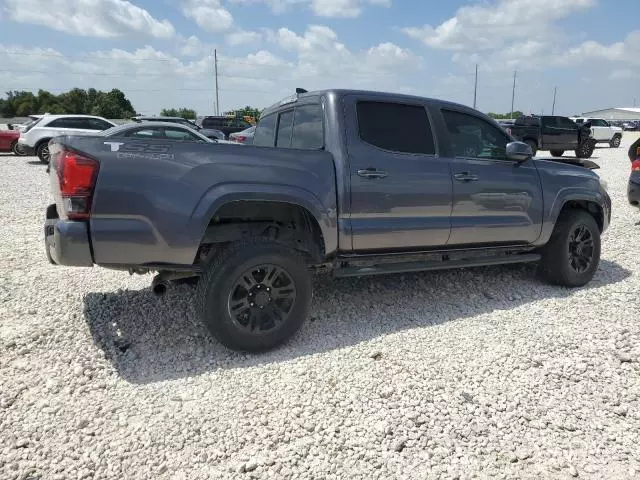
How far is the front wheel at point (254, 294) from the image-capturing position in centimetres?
345

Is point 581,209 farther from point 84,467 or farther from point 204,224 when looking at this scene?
point 84,467

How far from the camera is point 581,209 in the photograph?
5.34 m

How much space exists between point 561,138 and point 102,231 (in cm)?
2135

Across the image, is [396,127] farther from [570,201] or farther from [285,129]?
[570,201]

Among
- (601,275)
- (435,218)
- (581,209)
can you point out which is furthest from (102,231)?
(601,275)

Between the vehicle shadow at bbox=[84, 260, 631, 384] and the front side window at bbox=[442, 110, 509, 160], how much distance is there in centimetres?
140

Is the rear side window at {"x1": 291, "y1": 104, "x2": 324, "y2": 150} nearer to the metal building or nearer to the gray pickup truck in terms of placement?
the gray pickup truck

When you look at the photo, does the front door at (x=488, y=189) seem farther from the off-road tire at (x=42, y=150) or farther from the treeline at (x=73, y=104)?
the treeline at (x=73, y=104)

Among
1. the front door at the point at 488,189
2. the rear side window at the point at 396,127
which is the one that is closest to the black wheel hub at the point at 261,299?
the rear side window at the point at 396,127

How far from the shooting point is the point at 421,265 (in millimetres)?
4305

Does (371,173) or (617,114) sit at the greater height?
(617,114)

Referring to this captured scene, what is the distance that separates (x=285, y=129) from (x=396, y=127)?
43.1 inches

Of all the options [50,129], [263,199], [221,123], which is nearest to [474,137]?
[263,199]

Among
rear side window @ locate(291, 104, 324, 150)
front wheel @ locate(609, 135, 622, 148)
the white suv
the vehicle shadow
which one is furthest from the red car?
front wheel @ locate(609, 135, 622, 148)
